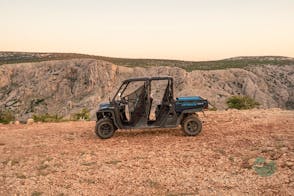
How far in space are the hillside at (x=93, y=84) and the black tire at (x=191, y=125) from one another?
150 feet

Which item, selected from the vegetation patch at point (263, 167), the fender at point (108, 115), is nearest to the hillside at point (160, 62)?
the fender at point (108, 115)

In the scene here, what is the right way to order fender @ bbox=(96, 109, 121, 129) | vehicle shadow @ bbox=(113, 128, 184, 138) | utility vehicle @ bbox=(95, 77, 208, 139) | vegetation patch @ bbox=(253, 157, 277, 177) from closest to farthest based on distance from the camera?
1. vegetation patch @ bbox=(253, 157, 277, 177)
2. utility vehicle @ bbox=(95, 77, 208, 139)
3. fender @ bbox=(96, 109, 121, 129)
4. vehicle shadow @ bbox=(113, 128, 184, 138)

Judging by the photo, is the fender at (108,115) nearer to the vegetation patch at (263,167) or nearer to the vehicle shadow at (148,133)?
the vehicle shadow at (148,133)

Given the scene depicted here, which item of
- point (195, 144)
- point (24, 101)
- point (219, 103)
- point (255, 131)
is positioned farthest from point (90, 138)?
point (24, 101)

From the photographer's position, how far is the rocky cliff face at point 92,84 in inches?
2443

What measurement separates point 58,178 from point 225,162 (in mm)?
3797

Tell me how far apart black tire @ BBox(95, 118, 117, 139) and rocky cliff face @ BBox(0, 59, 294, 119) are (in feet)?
151

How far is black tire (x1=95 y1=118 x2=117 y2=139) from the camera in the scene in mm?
11617

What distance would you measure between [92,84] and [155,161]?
60425 millimetres

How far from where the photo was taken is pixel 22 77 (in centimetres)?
7344

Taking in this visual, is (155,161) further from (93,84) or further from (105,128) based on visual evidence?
(93,84)

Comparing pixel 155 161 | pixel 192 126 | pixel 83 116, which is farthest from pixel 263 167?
pixel 83 116

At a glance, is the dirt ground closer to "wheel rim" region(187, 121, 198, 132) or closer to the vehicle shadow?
the vehicle shadow

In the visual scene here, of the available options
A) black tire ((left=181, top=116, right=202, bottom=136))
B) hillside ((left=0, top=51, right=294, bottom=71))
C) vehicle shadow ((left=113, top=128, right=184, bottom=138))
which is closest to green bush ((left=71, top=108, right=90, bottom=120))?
vehicle shadow ((left=113, top=128, right=184, bottom=138))
